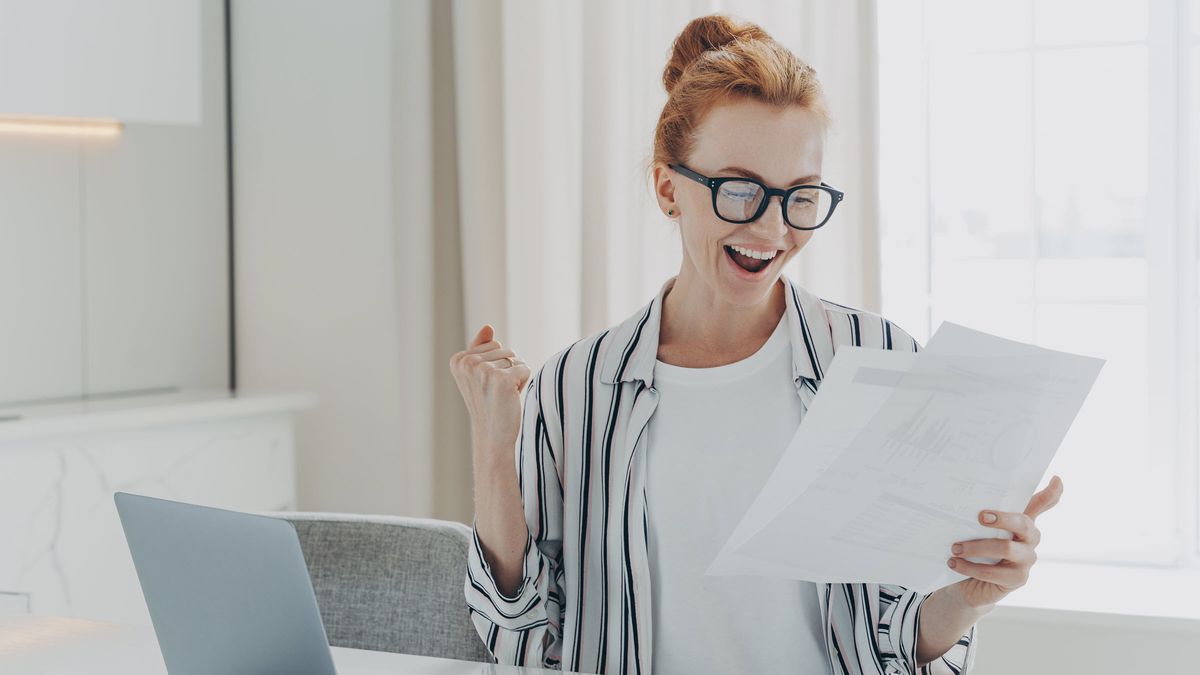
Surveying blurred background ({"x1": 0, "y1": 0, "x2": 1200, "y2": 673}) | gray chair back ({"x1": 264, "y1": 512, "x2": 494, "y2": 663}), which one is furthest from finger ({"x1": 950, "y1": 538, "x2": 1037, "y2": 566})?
blurred background ({"x1": 0, "y1": 0, "x2": 1200, "y2": 673})

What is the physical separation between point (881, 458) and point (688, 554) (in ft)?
1.41

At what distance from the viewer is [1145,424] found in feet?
7.47

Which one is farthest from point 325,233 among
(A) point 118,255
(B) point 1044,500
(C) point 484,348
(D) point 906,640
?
(B) point 1044,500

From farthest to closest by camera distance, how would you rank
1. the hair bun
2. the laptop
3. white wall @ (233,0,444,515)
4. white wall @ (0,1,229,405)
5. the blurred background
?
white wall @ (233,0,444,515) → white wall @ (0,1,229,405) → the blurred background → the hair bun → the laptop

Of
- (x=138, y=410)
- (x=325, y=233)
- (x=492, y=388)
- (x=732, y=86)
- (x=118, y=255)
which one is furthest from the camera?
(x=325, y=233)

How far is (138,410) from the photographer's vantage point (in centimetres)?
223

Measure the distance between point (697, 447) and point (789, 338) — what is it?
0.17m

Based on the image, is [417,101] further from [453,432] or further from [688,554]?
[688,554]

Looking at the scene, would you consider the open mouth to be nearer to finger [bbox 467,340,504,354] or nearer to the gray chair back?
finger [bbox 467,340,504,354]

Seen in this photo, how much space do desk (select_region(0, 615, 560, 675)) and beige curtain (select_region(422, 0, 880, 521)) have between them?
1320 mm

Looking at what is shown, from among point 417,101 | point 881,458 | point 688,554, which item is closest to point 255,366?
point 417,101

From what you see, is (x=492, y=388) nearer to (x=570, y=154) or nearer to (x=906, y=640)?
(x=906, y=640)

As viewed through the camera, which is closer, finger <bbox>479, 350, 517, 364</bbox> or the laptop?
the laptop

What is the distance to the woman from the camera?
4.04 feet
